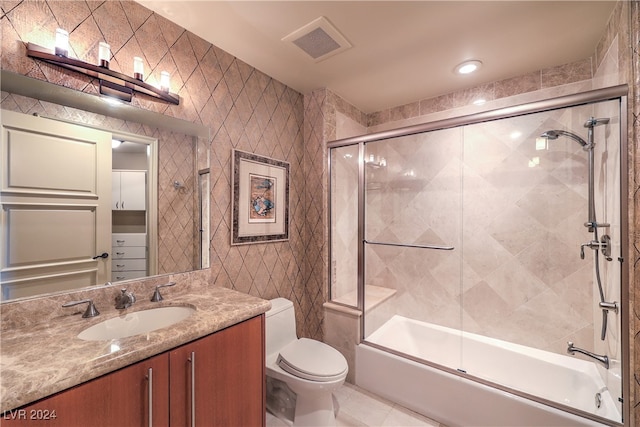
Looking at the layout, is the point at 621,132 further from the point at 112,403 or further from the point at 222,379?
the point at 112,403

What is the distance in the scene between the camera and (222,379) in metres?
1.12

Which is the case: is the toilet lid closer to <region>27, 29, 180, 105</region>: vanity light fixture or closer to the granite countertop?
the granite countertop

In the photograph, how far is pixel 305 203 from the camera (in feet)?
7.72

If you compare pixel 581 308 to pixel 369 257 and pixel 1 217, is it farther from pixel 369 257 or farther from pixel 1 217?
pixel 1 217

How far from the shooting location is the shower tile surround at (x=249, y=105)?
3.69ft

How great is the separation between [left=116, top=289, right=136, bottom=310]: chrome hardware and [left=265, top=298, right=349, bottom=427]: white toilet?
0.82 metres

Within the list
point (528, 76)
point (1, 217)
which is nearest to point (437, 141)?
point (528, 76)

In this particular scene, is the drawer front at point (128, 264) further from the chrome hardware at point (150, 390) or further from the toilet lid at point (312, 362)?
the toilet lid at point (312, 362)

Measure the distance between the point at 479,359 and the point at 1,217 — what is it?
9.80 feet

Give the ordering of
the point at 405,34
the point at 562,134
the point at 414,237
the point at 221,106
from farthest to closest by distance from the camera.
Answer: the point at 414,237
the point at 562,134
the point at 221,106
the point at 405,34

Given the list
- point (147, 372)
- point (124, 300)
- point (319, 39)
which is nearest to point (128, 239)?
point (124, 300)

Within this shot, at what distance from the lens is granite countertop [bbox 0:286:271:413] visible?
2.21ft

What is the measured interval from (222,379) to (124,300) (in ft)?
1.96

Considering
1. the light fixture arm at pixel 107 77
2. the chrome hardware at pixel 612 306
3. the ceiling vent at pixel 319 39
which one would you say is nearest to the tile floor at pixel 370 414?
the chrome hardware at pixel 612 306
